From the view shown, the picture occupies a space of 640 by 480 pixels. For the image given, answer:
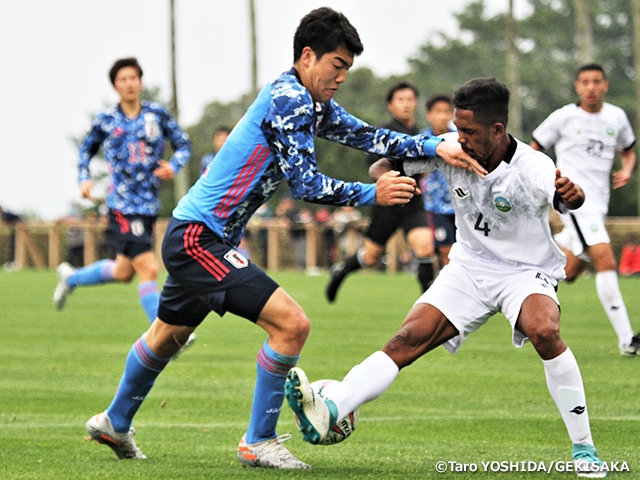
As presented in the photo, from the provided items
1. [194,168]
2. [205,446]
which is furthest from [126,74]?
[194,168]

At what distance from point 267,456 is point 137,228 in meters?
5.53

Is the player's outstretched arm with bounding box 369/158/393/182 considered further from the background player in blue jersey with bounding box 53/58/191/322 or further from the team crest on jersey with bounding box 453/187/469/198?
the background player in blue jersey with bounding box 53/58/191/322

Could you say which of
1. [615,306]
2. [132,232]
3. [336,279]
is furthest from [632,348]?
[336,279]

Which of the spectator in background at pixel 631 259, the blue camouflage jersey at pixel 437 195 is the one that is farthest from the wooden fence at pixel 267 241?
the blue camouflage jersey at pixel 437 195

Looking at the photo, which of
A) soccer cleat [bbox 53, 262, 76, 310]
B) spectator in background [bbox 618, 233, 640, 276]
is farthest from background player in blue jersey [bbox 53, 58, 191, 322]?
spectator in background [bbox 618, 233, 640, 276]

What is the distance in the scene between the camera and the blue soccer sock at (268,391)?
19.2ft

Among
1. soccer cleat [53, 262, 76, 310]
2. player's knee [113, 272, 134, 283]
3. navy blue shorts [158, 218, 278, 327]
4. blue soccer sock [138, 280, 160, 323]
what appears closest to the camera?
navy blue shorts [158, 218, 278, 327]

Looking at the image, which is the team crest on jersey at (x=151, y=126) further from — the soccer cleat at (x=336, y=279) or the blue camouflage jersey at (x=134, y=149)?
the soccer cleat at (x=336, y=279)

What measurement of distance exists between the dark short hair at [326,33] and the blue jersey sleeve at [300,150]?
229 mm

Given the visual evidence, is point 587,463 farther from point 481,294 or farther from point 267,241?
point 267,241

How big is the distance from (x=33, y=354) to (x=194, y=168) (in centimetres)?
4311

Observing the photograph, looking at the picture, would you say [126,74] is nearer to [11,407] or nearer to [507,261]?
[11,407]

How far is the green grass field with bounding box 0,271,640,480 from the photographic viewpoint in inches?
237

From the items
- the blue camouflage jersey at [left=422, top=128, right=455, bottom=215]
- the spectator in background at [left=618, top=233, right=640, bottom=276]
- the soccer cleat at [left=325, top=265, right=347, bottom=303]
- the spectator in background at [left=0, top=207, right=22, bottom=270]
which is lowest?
the spectator in background at [left=0, top=207, right=22, bottom=270]
